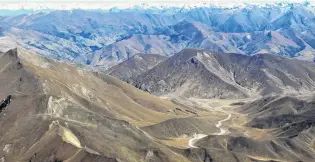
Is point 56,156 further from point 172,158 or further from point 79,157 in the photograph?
point 172,158

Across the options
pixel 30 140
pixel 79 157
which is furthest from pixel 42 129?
pixel 79 157

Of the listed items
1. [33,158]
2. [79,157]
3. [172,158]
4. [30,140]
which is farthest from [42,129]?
[172,158]

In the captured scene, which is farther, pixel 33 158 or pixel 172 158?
pixel 172 158

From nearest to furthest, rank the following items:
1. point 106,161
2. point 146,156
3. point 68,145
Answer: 1. point 106,161
2. point 68,145
3. point 146,156

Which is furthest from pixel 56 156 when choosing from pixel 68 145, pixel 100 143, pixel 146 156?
pixel 146 156

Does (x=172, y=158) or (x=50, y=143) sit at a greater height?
(x=50, y=143)

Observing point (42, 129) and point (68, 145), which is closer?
point (68, 145)

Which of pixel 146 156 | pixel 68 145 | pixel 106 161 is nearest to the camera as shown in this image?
pixel 106 161

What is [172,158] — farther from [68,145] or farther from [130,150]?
[68,145]
